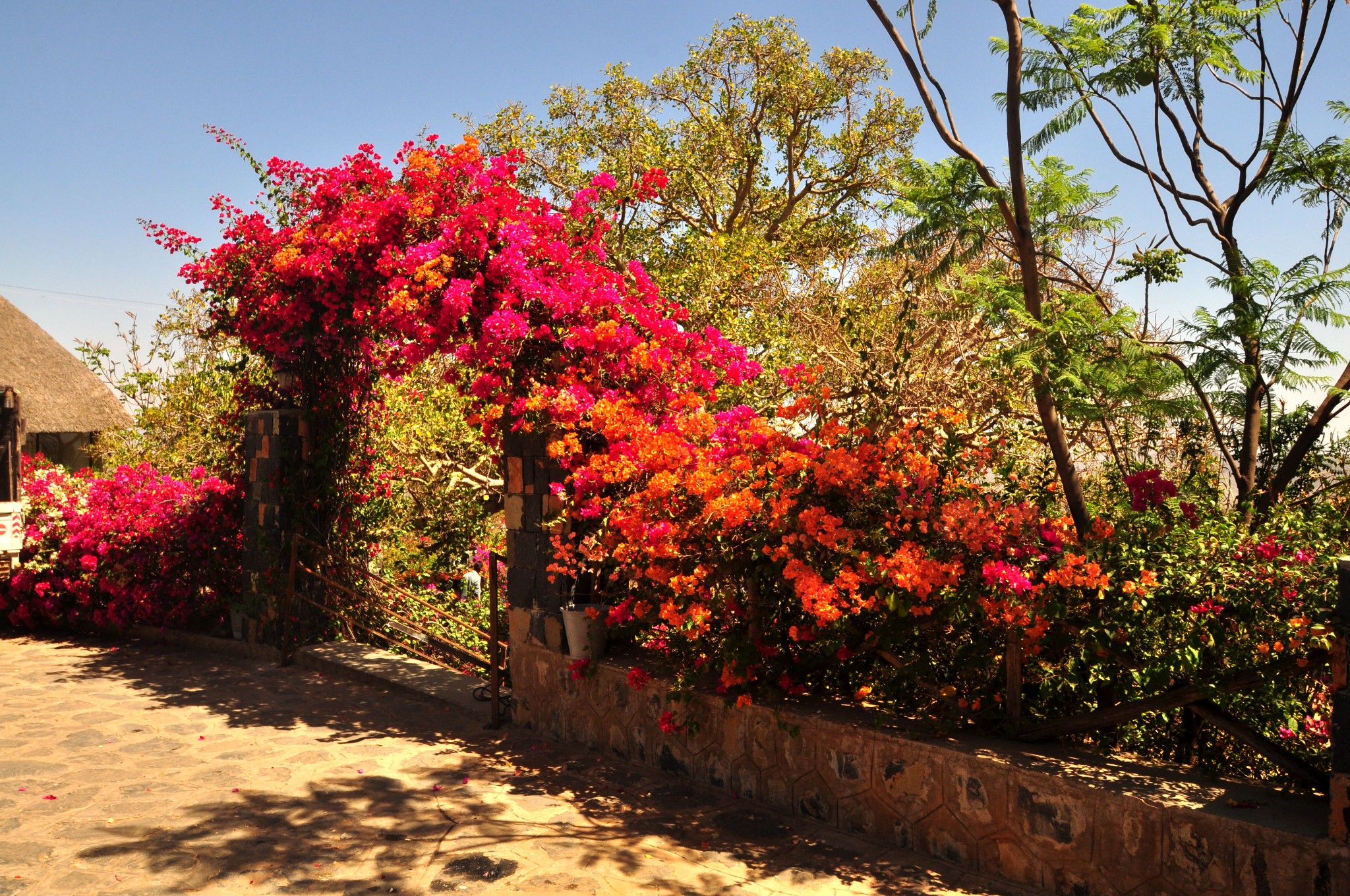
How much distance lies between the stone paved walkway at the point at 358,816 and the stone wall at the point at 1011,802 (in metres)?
0.14

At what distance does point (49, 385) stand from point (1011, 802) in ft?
59.5

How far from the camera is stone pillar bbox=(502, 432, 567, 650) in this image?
19.4ft

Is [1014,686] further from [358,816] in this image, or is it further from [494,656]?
[494,656]

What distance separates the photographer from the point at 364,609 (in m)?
8.42

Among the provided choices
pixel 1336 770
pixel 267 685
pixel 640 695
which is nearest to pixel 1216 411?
pixel 1336 770

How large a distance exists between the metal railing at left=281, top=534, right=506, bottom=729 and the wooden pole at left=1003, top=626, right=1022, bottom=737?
4.37 m

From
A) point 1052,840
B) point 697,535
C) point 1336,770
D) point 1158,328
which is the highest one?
point 1158,328

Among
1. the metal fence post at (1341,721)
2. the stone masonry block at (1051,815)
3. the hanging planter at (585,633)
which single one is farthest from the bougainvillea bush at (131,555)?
the metal fence post at (1341,721)

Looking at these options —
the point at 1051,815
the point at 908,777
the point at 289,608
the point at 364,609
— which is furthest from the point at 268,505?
the point at 1051,815

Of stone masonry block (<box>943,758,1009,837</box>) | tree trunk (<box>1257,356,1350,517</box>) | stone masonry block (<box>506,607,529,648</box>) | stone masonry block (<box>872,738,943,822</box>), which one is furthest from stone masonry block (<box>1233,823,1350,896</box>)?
stone masonry block (<box>506,607,529,648</box>)

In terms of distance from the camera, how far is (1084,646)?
A: 12.8 feet

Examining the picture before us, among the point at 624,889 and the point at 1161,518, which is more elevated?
the point at 1161,518

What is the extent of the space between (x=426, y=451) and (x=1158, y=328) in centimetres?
803

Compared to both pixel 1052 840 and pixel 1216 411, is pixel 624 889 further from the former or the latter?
pixel 1216 411
